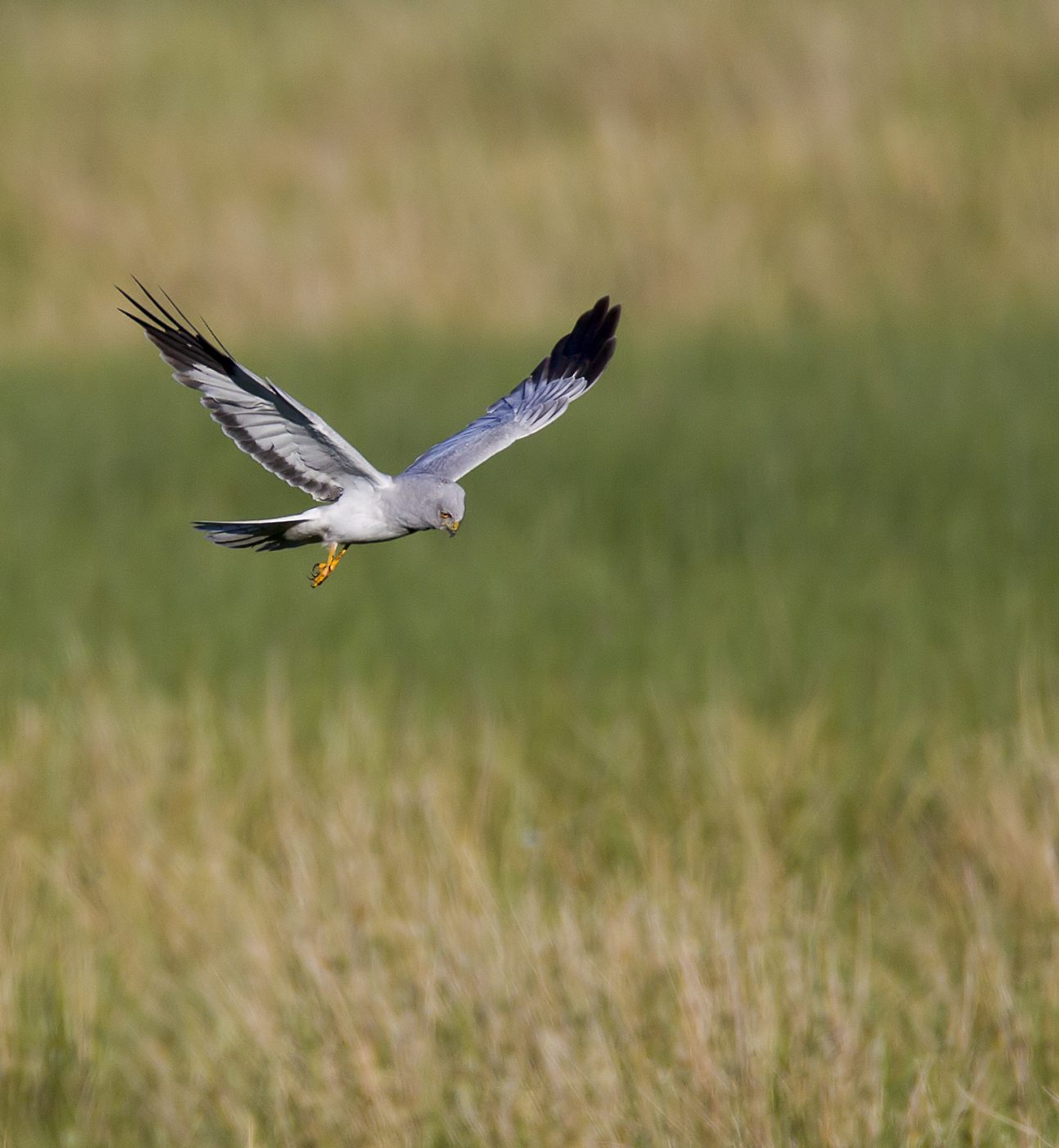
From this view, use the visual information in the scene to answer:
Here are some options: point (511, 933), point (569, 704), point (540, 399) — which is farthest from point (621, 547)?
point (540, 399)

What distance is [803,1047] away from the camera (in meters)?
3.91

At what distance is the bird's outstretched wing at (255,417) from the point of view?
1.30 meters

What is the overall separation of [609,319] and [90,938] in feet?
13.7

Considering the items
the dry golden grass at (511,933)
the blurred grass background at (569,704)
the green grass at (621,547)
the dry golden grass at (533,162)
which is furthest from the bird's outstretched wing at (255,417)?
the dry golden grass at (533,162)

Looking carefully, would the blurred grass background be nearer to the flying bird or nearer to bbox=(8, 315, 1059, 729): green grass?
bbox=(8, 315, 1059, 729): green grass

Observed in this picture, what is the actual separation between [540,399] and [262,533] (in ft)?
1.50

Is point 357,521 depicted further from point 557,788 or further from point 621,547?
point 621,547

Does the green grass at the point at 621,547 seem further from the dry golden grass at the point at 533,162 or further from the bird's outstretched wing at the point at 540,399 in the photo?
the bird's outstretched wing at the point at 540,399

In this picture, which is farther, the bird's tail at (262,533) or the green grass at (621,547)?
the green grass at (621,547)

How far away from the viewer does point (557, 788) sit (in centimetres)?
608

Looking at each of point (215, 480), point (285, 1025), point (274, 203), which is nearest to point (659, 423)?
point (215, 480)

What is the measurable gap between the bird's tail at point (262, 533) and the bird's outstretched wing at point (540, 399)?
11 cm

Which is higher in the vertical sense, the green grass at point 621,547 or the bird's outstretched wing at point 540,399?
the green grass at point 621,547

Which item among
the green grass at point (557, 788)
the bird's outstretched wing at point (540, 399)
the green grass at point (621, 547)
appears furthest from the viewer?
the green grass at point (621, 547)
